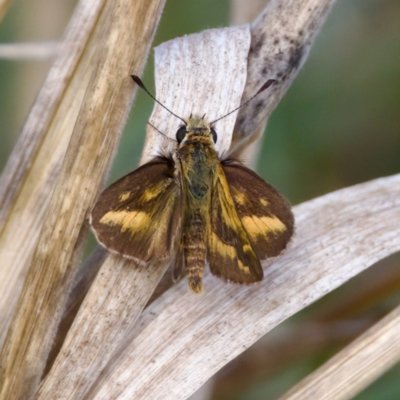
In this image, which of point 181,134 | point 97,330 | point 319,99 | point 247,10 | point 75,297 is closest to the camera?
point 97,330

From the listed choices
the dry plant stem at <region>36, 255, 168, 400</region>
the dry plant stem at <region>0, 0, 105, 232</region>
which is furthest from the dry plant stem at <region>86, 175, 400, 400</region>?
the dry plant stem at <region>0, 0, 105, 232</region>

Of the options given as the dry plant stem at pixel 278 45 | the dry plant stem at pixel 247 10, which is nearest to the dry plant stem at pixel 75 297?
the dry plant stem at pixel 278 45

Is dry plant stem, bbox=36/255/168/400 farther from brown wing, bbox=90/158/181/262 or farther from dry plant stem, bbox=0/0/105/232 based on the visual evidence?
dry plant stem, bbox=0/0/105/232

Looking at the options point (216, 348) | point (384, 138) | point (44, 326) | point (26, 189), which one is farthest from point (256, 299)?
point (384, 138)

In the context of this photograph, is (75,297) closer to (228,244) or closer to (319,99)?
(228,244)

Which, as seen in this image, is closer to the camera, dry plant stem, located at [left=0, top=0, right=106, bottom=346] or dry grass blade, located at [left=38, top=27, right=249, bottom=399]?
dry grass blade, located at [left=38, top=27, right=249, bottom=399]

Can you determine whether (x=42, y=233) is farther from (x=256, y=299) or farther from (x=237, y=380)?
(x=237, y=380)

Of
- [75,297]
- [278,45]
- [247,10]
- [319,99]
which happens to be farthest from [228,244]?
[319,99]
